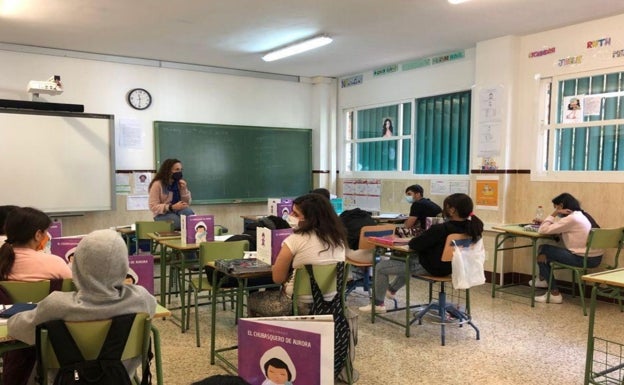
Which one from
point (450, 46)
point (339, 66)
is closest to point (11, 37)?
point (339, 66)

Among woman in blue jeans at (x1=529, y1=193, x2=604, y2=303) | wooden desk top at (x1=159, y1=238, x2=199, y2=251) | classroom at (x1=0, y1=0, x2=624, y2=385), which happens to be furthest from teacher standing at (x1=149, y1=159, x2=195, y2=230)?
woman in blue jeans at (x1=529, y1=193, x2=604, y2=303)

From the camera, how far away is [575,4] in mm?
4434

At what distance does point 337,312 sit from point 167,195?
300 centimetres

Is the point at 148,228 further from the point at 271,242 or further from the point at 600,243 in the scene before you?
the point at 600,243

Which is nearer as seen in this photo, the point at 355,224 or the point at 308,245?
the point at 308,245

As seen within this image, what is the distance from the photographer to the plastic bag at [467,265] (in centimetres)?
366

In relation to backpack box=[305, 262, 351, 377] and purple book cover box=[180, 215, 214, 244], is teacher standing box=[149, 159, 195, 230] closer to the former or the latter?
purple book cover box=[180, 215, 214, 244]

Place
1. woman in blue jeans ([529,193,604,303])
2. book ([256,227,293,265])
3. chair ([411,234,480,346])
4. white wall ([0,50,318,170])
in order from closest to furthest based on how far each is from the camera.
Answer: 1. book ([256,227,293,265])
2. chair ([411,234,480,346])
3. woman in blue jeans ([529,193,604,303])
4. white wall ([0,50,318,170])

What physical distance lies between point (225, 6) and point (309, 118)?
3.78m

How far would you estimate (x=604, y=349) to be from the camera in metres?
3.67

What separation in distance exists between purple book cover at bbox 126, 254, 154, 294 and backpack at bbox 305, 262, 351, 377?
2.87 feet

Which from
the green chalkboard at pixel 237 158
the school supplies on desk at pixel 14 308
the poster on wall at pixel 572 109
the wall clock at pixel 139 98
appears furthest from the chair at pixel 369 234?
the wall clock at pixel 139 98

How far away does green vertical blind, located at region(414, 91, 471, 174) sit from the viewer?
6262mm

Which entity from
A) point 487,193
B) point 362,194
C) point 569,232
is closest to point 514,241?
point 487,193
